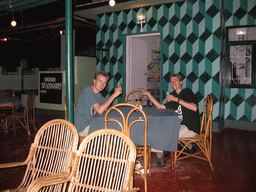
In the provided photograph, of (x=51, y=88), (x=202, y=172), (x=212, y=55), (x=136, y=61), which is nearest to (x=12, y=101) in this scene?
(x=51, y=88)

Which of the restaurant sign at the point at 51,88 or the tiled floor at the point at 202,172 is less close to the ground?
the restaurant sign at the point at 51,88

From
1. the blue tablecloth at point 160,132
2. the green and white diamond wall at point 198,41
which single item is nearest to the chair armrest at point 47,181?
the blue tablecloth at point 160,132

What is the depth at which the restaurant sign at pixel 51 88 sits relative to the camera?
7.52 metres

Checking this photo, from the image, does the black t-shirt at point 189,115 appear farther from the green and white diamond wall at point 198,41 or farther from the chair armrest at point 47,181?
the green and white diamond wall at point 198,41

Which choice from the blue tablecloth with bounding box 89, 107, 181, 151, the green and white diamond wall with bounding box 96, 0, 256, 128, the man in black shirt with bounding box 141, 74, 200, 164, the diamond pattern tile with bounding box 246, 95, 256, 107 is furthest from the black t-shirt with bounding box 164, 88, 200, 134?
the diamond pattern tile with bounding box 246, 95, 256, 107

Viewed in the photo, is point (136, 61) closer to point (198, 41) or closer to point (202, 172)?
point (198, 41)

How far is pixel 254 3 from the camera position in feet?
16.4

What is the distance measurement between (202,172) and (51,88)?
6.10m

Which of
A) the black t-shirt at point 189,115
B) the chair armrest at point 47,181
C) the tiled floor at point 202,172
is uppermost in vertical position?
the black t-shirt at point 189,115

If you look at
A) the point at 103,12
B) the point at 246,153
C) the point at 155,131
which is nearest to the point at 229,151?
the point at 246,153

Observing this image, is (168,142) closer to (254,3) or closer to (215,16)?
(215,16)

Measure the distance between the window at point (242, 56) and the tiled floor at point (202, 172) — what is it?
1706 millimetres

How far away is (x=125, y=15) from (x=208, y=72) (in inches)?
104

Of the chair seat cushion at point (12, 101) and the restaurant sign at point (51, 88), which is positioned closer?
the chair seat cushion at point (12, 101)
